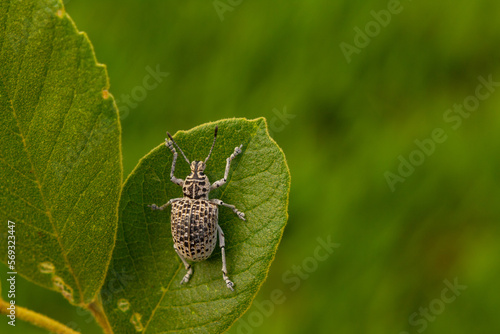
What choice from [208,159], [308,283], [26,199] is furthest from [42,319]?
[308,283]

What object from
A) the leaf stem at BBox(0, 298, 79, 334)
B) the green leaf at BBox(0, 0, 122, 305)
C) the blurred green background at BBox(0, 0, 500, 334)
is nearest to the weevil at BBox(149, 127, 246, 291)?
the green leaf at BBox(0, 0, 122, 305)

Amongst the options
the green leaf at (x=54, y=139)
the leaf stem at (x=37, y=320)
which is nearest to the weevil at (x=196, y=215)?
the green leaf at (x=54, y=139)

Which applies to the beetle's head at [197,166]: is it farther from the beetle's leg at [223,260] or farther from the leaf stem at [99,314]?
the leaf stem at [99,314]

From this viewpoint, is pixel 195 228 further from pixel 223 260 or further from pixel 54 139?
pixel 54 139

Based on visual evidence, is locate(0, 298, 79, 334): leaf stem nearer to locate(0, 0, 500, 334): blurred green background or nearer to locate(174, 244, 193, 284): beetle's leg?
locate(174, 244, 193, 284): beetle's leg

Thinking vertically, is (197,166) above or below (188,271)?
above

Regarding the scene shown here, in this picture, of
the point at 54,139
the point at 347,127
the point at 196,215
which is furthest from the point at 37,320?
the point at 347,127
